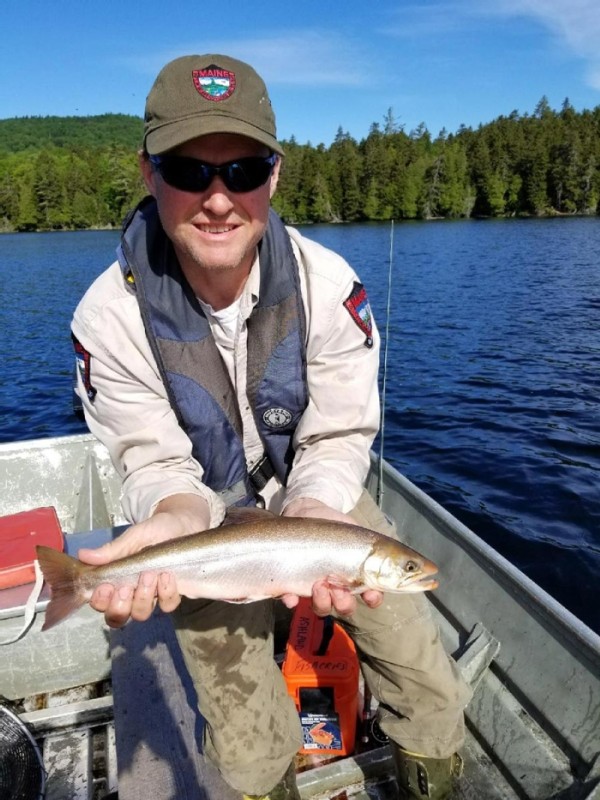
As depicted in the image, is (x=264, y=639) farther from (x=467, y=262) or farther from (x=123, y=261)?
(x=467, y=262)

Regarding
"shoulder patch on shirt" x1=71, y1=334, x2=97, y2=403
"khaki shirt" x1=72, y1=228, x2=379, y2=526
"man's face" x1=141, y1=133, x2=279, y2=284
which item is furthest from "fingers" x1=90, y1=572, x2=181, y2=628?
"man's face" x1=141, y1=133, x2=279, y2=284

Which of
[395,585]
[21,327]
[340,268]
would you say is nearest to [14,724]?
[395,585]

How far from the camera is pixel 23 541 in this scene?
4.16m

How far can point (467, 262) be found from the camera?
1507 inches

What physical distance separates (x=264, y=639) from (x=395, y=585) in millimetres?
724

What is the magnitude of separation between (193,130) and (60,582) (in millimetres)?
1881

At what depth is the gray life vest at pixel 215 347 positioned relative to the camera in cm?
300

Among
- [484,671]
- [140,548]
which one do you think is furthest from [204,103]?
[484,671]

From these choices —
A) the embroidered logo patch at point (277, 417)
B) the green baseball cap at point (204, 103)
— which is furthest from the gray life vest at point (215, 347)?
the green baseball cap at point (204, 103)

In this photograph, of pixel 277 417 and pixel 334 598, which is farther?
pixel 277 417

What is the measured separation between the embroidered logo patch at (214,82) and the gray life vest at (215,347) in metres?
0.67

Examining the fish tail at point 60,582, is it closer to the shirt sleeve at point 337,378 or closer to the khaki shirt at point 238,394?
the khaki shirt at point 238,394

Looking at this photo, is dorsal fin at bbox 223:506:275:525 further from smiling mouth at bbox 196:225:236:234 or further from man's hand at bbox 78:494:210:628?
smiling mouth at bbox 196:225:236:234

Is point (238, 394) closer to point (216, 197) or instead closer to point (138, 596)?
point (216, 197)
